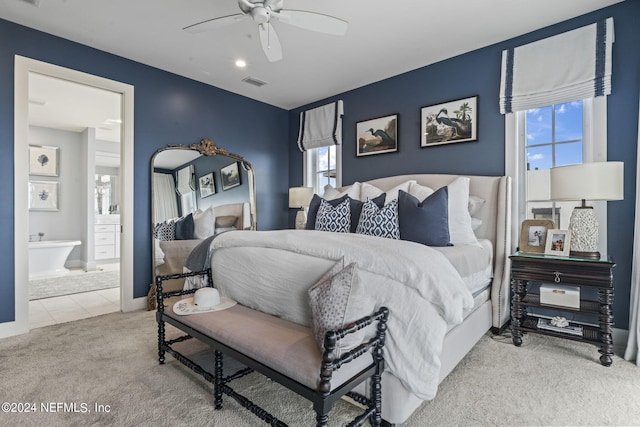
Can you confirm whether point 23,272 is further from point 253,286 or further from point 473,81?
point 473,81

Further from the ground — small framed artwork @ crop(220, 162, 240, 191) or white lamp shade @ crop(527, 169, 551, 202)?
small framed artwork @ crop(220, 162, 240, 191)

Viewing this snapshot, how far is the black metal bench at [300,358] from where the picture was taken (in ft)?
4.14

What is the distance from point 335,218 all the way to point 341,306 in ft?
5.56

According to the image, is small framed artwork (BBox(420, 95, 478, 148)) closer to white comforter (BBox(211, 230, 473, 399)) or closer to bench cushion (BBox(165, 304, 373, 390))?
white comforter (BBox(211, 230, 473, 399))

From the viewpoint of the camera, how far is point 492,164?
3.21 m

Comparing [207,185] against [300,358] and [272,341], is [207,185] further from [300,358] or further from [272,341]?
[300,358]

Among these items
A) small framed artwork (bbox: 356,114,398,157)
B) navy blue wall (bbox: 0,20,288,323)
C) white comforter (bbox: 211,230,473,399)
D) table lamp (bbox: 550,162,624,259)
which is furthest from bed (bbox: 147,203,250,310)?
table lamp (bbox: 550,162,624,259)

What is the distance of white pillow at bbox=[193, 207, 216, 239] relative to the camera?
4094mm

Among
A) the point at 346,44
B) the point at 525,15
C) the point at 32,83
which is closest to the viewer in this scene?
the point at 525,15

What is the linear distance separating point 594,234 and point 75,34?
4.69 meters

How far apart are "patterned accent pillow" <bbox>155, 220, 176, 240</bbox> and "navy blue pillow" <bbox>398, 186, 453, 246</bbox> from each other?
2.69 meters

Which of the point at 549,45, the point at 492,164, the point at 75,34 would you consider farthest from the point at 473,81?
the point at 75,34

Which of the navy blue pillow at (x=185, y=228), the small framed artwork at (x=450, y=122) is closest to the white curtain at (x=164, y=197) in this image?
the navy blue pillow at (x=185, y=228)

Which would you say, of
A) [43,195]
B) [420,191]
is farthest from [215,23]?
[43,195]
